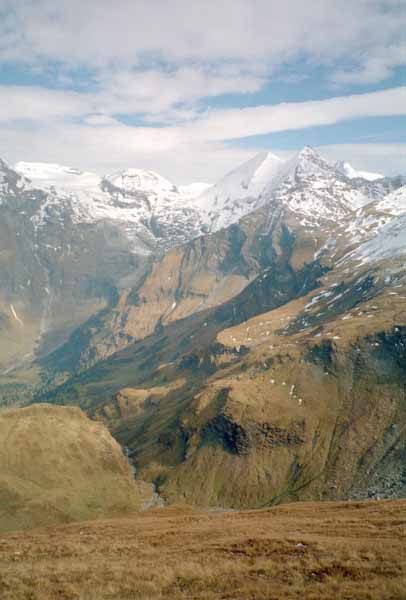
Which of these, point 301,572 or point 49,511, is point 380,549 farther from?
point 49,511

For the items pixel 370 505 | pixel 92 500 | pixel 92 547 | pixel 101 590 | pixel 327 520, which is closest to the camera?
pixel 101 590

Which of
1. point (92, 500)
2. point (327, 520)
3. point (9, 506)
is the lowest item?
point (92, 500)

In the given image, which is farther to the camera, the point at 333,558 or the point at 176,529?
the point at 176,529

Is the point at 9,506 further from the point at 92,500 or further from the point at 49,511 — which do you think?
the point at 92,500

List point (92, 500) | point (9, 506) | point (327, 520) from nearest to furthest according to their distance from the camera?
1. point (327, 520)
2. point (9, 506)
3. point (92, 500)

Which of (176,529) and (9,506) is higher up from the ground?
→ (176,529)

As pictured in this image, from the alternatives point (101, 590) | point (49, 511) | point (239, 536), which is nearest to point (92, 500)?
point (49, 511)
